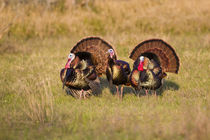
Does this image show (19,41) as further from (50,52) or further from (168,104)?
(168,104)

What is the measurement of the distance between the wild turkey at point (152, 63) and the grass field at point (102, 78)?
38cm

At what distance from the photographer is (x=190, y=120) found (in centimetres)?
543

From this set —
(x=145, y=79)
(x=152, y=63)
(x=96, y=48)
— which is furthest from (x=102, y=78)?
(x=145, y=79)

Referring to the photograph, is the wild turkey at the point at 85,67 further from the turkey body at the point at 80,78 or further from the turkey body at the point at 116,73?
the turkey body at the point at 116,73

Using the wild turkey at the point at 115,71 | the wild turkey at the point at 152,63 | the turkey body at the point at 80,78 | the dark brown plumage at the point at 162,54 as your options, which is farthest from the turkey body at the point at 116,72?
the dark brown plumage at the point at 162,54

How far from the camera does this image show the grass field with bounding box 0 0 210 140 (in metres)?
5.75

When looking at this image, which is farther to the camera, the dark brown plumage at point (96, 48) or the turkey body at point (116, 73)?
the dark brown plumage at point (96, 48)

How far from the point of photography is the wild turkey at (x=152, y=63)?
7477 mm

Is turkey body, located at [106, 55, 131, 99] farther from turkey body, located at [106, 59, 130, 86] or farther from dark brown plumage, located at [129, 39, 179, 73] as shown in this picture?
dark brown plumage, located at [129, 39, 179, 73]

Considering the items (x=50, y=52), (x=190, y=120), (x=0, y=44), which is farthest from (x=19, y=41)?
(x=190, y=120)

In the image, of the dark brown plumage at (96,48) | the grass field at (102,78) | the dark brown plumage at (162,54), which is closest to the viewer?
the grass field at (102,78)

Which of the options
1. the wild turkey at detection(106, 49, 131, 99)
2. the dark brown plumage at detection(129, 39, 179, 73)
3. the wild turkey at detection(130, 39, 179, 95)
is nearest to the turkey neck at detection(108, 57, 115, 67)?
the wild turkey at detection(106, 49, 131, 99)

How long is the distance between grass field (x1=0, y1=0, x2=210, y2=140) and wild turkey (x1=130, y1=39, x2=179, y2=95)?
0.38 m

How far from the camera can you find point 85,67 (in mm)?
7914
